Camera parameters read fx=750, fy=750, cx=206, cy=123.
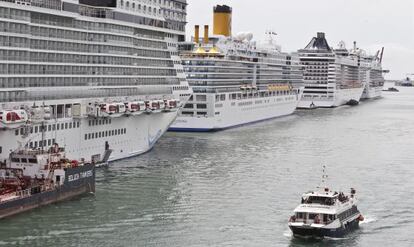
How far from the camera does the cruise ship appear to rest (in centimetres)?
9006

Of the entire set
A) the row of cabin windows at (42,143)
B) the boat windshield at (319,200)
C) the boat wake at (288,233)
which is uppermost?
the row of cabin windows at (42,143)

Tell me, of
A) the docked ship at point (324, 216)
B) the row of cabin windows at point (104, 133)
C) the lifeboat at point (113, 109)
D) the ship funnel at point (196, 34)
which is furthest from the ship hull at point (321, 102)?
the docked ship at point (324, 216)

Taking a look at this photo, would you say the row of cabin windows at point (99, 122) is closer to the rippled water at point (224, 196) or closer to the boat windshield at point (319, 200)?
the rippled water at point (224, 196)

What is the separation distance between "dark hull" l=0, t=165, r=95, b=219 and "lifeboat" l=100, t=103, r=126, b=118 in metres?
9.62

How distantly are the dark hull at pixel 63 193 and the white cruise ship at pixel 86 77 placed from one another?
14.3 ft

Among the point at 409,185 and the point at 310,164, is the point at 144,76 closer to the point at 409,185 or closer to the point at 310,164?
the point at 310,164

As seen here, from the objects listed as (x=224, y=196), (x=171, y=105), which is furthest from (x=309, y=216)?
(x=171, y=105)

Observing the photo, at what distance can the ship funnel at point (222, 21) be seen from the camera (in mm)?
116375

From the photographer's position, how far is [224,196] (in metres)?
45.7

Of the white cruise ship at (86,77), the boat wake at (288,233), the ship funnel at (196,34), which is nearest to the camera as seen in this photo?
the boat wake at (288,233)

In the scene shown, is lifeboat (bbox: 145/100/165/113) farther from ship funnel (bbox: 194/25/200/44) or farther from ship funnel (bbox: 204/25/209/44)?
ship funnel (bbox: 204/25/209/44)

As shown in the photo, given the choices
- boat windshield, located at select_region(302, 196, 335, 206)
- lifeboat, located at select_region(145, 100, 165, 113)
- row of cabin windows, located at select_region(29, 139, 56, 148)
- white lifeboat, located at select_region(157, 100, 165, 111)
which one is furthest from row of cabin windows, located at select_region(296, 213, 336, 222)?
white lifeboat, located at select_region(157, 100, 165, 111)

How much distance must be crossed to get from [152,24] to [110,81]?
9630 millimetres

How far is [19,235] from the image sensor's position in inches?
1390
